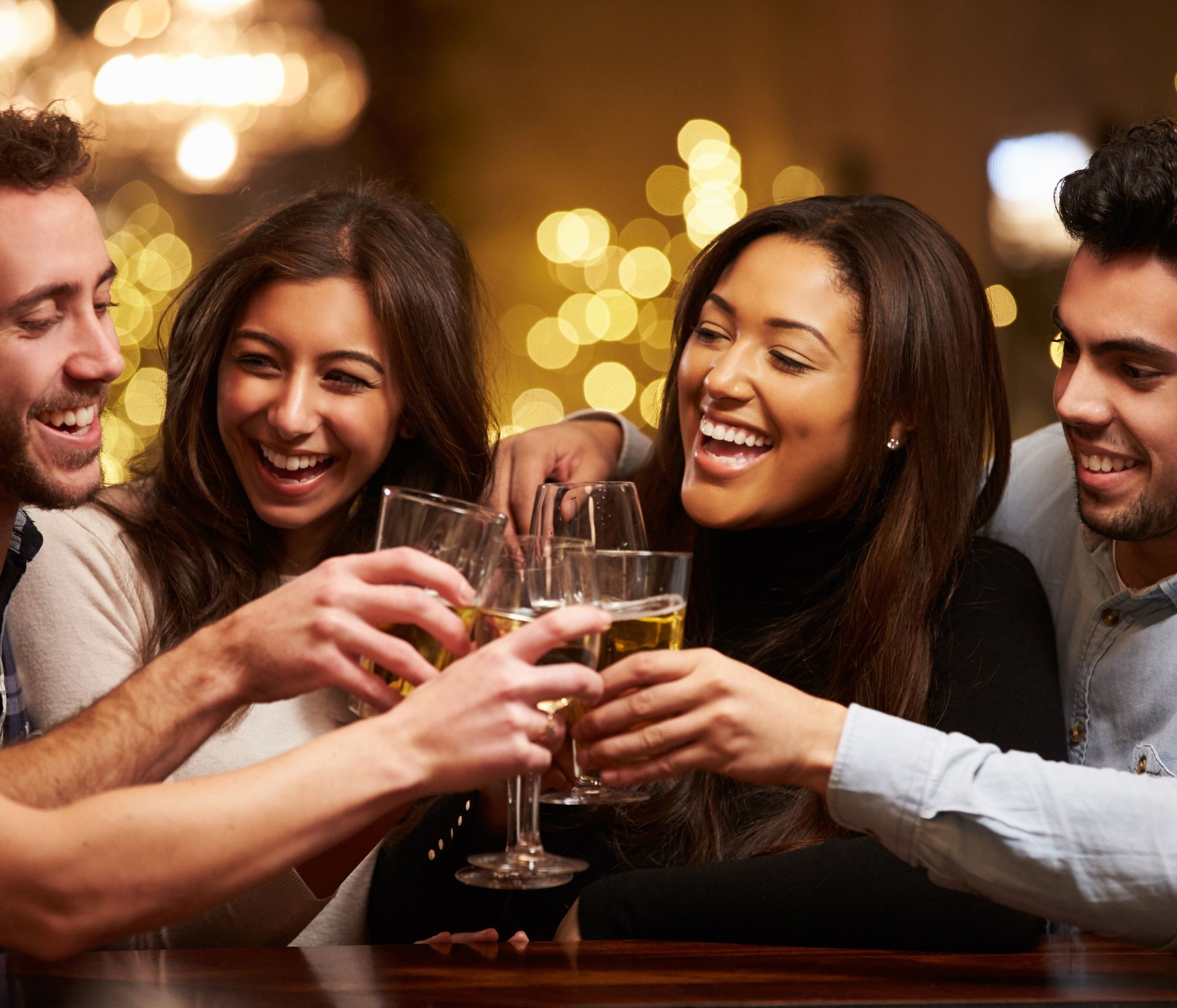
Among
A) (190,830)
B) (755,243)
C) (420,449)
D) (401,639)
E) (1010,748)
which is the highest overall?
(755,243)

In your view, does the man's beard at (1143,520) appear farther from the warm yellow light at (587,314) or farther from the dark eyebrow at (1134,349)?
the warm yellow light at (587,314)

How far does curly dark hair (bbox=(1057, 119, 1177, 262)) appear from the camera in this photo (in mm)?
1552

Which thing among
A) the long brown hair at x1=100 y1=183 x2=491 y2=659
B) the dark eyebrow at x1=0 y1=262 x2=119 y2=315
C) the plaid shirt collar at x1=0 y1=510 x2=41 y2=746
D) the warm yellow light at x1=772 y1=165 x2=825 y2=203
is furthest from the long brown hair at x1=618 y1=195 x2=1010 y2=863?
the warm yellow light at x1=772 y1=165 x2=825 y2=203

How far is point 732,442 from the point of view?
178 centimetres

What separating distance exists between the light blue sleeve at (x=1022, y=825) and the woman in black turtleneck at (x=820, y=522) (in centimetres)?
22

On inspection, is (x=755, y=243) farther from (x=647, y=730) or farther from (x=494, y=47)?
(x=494, y=47)

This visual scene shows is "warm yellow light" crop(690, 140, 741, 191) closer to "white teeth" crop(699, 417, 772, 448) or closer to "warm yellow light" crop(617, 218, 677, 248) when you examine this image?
"warm yellow light" crop(617, 218, 677, 248)

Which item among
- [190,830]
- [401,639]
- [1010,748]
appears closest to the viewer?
[190,830]

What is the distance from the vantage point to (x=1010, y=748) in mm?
1504

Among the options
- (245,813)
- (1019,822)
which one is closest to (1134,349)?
(1019,822)

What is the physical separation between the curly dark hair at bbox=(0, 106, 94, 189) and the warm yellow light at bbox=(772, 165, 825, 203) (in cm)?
286

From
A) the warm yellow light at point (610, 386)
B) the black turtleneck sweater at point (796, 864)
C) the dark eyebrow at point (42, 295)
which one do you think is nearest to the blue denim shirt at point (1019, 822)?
the black turtleneck sweater at point (796, 864)

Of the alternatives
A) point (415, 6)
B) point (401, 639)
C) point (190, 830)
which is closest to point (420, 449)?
point (401, 639)

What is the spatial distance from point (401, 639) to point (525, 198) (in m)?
3.40
